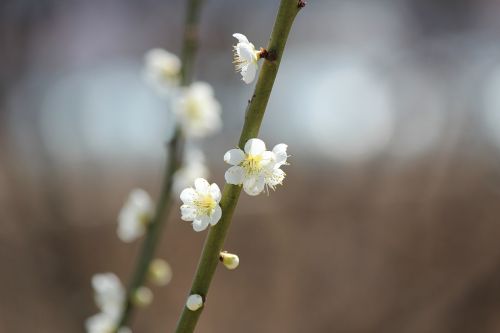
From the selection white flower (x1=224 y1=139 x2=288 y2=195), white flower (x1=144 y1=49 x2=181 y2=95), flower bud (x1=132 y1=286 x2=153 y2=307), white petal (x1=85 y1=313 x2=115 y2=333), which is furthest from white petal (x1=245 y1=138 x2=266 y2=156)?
white flower (x1=144 y1=49 x2=181 y2=95)

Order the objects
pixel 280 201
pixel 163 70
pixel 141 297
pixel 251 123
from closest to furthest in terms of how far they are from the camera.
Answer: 1. pixel 251 123
2. pixel 141 297
3. pixel 163 70
4. pixel 280 201

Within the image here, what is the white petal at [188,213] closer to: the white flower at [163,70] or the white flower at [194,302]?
the white flower at [194,302]

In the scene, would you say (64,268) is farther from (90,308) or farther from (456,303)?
(456,303)

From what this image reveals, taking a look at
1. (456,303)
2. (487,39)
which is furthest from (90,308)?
(487,39)

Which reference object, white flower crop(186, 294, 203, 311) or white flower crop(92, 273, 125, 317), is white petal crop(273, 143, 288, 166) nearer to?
white flower crop(186, 294, 203, 311)

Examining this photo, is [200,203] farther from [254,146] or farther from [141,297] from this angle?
[141,297]

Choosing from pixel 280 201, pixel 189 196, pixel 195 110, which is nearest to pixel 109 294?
pixel 195 110
